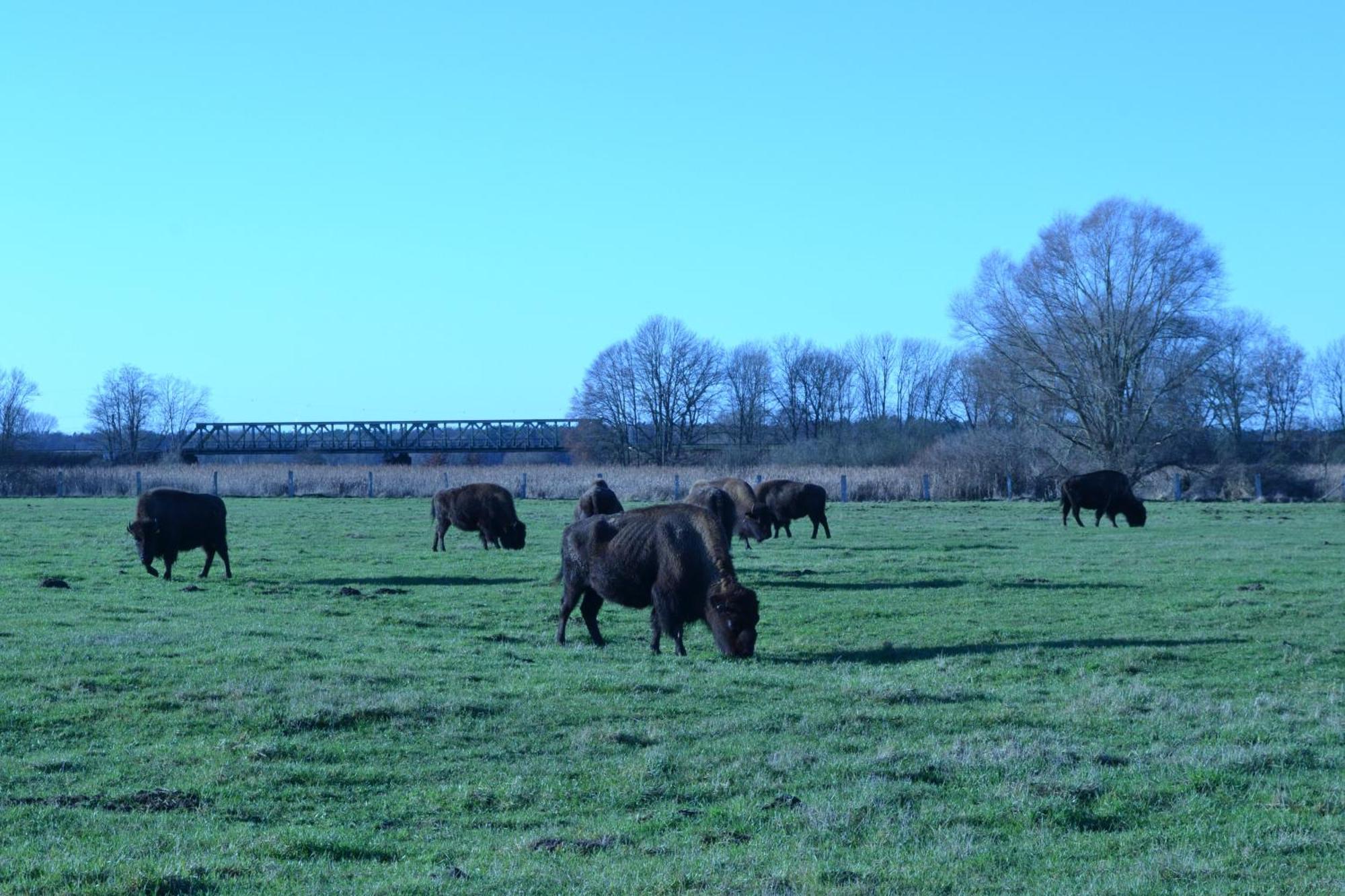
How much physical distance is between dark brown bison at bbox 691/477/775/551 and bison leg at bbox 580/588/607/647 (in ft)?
43.6

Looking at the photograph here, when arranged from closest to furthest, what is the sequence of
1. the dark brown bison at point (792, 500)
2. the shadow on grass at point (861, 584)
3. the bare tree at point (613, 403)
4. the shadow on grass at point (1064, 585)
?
the shadow on grass at point (1064, 585)
the shadow on grass at point (861, 584)
the dark brown bison at point (792, 500)
the bare tree at point (613, 403)

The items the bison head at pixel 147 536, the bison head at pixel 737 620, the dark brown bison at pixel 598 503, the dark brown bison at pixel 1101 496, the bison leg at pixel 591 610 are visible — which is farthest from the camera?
the dark brown bison at pixel 1101 496

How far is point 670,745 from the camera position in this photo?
9.30 meters

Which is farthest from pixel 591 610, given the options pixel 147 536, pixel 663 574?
pixel 147 536

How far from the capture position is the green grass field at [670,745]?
256 inches

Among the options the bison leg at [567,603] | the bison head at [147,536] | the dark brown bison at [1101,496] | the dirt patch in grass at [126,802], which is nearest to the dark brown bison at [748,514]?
the bison head at [147,536]

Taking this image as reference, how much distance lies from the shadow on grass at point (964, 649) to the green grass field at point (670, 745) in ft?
0.21

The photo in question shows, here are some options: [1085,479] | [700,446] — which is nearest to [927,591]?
[1085,479]

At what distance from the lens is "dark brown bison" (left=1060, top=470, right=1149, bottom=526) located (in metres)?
38.7

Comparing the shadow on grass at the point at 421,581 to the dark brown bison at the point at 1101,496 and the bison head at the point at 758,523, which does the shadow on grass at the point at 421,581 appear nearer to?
the bison head at the point at 758,523

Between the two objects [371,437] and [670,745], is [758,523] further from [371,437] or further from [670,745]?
[371,437]

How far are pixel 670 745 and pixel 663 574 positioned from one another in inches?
187

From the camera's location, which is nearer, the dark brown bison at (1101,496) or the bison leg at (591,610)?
the bison leg at (591,610)

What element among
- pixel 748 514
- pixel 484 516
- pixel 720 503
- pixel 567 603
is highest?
pixel 720 503
